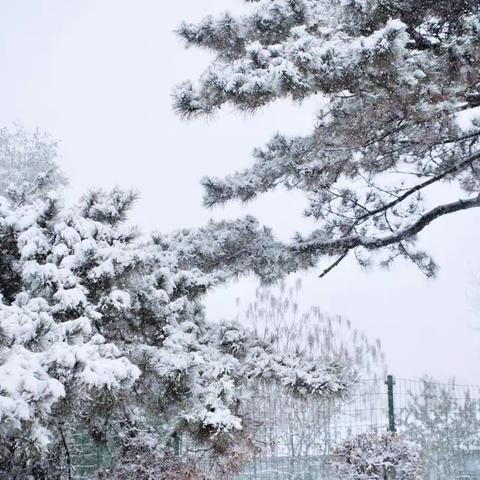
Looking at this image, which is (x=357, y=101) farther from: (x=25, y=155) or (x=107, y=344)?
(x=25, y=155)

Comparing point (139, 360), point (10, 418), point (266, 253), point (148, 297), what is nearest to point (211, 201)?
point (266, 253)

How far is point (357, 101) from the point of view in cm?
451

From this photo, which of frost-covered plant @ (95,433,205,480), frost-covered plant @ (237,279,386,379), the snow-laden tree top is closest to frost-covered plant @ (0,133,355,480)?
frost-covered plant @ (95,433,205,480)

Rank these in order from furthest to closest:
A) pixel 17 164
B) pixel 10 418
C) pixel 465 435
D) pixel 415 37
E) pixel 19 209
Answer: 1. pixel 17 164
2. pixel 465 435
3. pixel 415 37
4. pixel 19 209
5. pixel 10 418

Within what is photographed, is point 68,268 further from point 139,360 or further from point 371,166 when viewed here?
point 371,166

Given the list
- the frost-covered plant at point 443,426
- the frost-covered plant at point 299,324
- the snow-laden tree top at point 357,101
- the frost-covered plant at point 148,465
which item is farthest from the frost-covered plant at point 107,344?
the frost-covered plant at point 299,324

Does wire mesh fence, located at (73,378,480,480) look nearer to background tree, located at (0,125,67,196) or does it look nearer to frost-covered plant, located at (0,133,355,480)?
frost-covered plant, located at (0,133,355,480)

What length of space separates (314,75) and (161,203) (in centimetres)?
8920

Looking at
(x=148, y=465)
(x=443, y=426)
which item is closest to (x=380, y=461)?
(x=148, y=465)

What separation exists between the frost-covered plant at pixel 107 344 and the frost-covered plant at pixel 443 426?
5.84 feet

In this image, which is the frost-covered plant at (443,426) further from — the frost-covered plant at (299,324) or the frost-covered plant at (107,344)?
the frost-covered plant at (299,324)

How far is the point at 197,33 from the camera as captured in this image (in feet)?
17.6

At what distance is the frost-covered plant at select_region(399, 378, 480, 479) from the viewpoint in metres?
5.88

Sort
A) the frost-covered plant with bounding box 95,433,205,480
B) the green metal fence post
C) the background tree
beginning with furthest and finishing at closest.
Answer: the background tree < the green metal fence post < the frost-covered plant with bounding box 95,433,205,480
